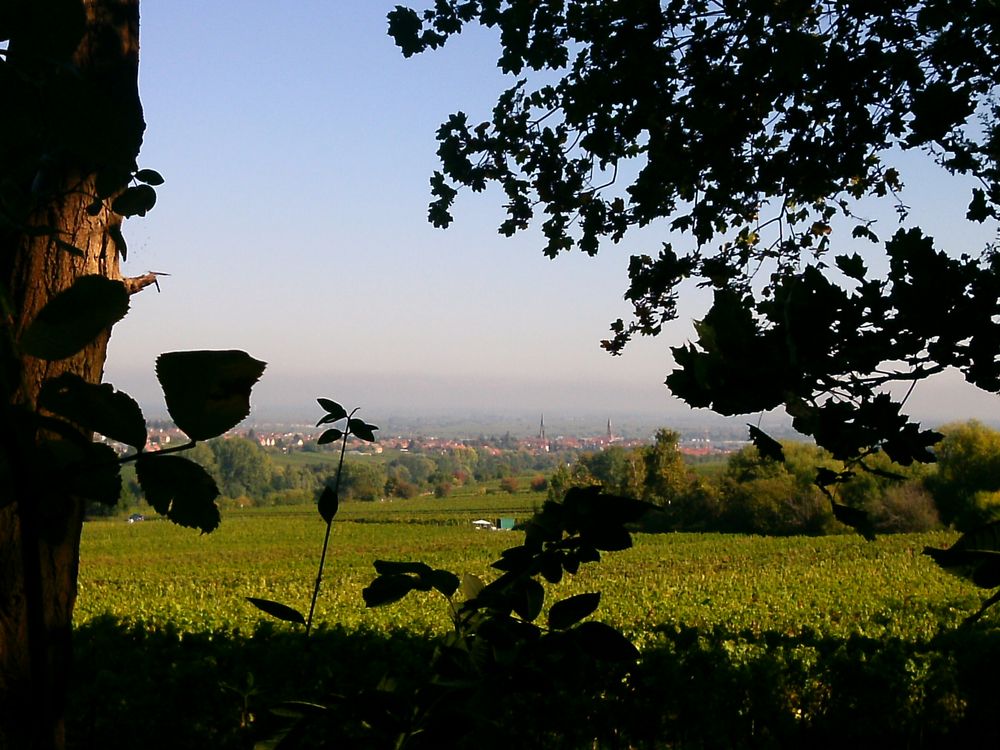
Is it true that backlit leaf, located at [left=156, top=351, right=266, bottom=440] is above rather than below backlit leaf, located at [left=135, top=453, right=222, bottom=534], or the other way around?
above

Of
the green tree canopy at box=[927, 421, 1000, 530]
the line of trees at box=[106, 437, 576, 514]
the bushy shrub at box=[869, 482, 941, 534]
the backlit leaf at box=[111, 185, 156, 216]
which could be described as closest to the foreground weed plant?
the backlit leaf at box=[111, 185, 156, 216]

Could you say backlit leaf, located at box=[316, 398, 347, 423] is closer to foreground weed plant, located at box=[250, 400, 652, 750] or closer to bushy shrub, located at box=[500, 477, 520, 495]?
foreground weed plant, located at box=[250, 400, 652, 750]

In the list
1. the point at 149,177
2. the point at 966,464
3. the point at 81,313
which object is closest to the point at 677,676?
the point at 149,177

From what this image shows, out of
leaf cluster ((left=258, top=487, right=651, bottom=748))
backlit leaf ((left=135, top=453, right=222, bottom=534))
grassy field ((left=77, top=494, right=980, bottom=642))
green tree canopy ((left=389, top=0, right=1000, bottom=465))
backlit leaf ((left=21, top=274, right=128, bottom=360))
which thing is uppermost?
green tree canopy ((left=389, top=0, right=1000, bottom=465))

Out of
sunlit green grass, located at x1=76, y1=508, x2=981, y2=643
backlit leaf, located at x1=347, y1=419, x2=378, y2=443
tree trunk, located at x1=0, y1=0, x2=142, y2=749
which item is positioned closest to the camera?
tree trunk, located at x1=0, y1=0, x2=142, y2=749

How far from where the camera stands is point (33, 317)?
646 mm

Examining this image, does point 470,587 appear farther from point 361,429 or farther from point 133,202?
point 133,202

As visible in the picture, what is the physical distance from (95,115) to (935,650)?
20.7 feet

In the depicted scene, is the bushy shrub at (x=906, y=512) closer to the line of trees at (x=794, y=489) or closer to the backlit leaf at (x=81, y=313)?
the line of trees at (x=794, y=489)

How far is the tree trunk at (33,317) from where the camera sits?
295 mm

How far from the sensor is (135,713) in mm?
4438

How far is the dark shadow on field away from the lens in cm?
442

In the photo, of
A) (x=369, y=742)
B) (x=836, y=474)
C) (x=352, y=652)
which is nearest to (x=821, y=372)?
(x=836, y=474)

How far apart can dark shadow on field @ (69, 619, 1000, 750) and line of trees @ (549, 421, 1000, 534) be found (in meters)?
23.8
